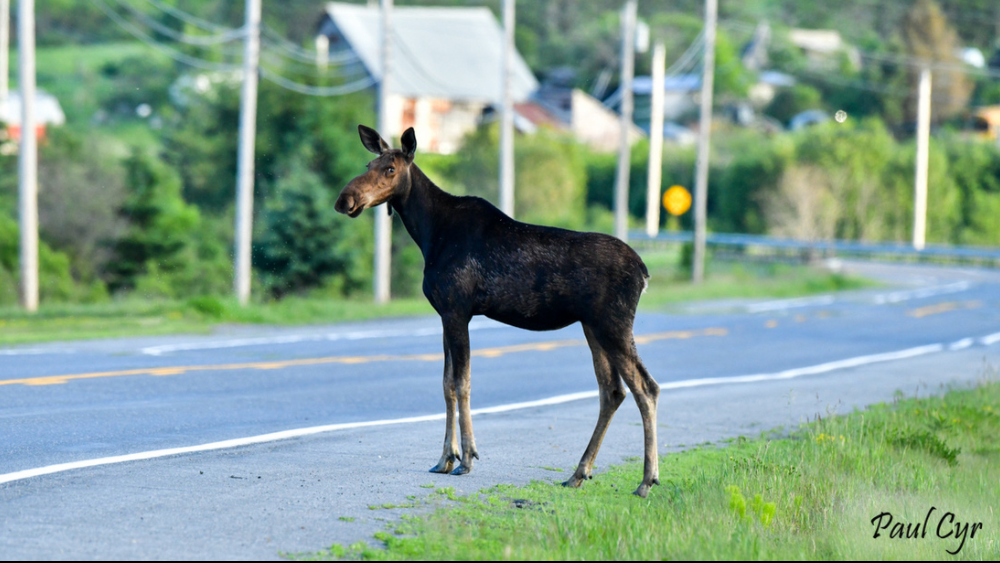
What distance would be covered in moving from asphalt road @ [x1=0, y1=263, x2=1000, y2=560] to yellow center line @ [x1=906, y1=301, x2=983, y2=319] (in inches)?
252

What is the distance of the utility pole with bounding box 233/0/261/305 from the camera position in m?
27.2

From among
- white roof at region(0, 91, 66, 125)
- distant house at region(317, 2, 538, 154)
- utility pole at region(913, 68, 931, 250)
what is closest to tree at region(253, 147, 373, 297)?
utility pole at region(913, 68, 931, 250)

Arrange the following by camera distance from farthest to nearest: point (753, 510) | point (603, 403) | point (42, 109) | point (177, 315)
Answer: point (42, 109) → point (177, 315) → point (603, 403) → point (753, 510)

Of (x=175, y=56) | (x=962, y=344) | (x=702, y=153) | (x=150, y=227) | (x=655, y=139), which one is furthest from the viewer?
(x=175, y=56)

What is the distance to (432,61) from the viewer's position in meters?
77.4

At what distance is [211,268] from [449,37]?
138 ft

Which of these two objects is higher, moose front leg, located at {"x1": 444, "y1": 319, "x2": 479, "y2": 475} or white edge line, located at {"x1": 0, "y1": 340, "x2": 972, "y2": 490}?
moose front leg, located at {"x1": 444, "y1": 319, "x2": 479, "y2": 475}

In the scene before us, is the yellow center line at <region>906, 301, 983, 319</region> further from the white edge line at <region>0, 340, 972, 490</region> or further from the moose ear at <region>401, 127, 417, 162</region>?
the moose ear at <region>401, 127, 417, 162</region>

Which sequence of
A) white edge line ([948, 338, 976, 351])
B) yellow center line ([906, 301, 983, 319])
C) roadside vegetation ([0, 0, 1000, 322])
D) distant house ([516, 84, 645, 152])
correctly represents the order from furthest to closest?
distant house ([516, 84, 645, 152]) → roadside vegetation ([0, 0, 1000, 322]) → yellow center line ([906, 301, 983, 319]) → white edge line ([948, 338, 976, 351])

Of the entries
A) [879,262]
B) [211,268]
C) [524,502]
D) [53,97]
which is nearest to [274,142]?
[211,268]

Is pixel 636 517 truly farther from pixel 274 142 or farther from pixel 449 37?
pixel 449 37

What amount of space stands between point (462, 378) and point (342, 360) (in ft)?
28.5

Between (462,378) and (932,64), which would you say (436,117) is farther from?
(462,378)

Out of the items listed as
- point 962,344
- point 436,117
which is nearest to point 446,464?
point 962,344
